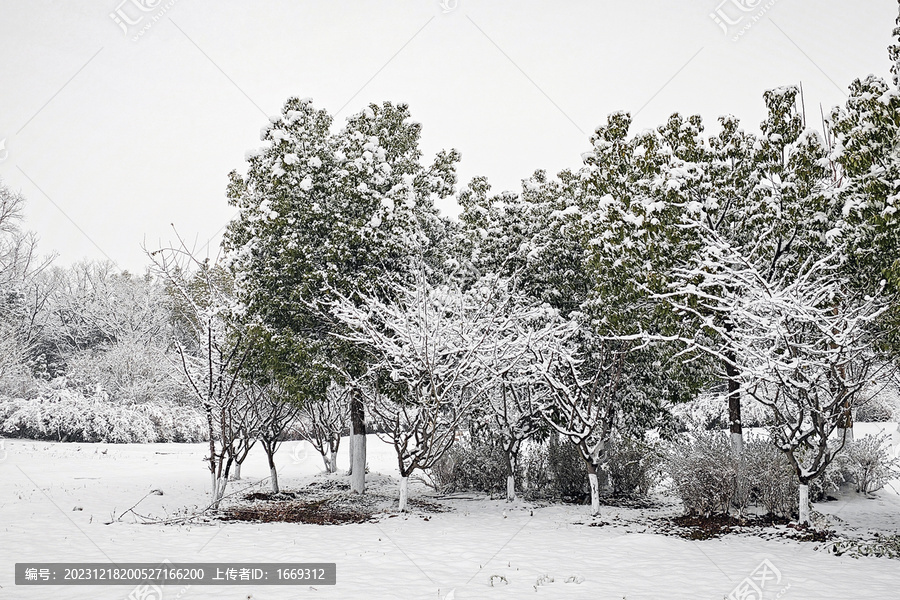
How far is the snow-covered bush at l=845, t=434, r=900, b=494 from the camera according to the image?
11.4 metres

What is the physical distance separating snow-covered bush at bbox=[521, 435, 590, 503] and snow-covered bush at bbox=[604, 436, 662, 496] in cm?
70

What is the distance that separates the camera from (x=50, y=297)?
3322 centimetres

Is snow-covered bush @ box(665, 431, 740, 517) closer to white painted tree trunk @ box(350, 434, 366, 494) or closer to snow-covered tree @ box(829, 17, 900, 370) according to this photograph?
snow-covered tree @ box(829, 17, 900, 370)

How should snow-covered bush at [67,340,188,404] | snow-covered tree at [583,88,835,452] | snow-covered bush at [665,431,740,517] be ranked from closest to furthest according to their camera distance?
snow-covered tree at [583,88,835,452], snow-covered bush at [665,431,740,517], snow-covered bush at [67,340,188,404]

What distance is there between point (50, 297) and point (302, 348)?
29.9m

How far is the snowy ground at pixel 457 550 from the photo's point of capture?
5875mm

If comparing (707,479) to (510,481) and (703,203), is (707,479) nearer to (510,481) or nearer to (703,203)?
(510,481)

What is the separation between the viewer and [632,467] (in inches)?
501

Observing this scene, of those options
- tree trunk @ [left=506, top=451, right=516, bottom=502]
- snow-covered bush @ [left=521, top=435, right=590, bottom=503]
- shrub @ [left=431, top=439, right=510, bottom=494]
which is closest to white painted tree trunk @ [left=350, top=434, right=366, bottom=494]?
shrub @ [left=431, top=439, right=510, bottom=494]

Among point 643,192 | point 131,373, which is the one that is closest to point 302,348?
point 643,192

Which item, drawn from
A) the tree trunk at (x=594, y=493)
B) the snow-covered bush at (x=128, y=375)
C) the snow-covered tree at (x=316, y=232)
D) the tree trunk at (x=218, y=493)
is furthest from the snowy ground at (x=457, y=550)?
the snow-covered bush at (x=128, y=375)

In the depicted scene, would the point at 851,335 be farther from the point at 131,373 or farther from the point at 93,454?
the point at 131,373

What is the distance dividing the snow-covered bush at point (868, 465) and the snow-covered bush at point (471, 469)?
7155 millimetres

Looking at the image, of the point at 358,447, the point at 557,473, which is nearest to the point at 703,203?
the point at 557,473
